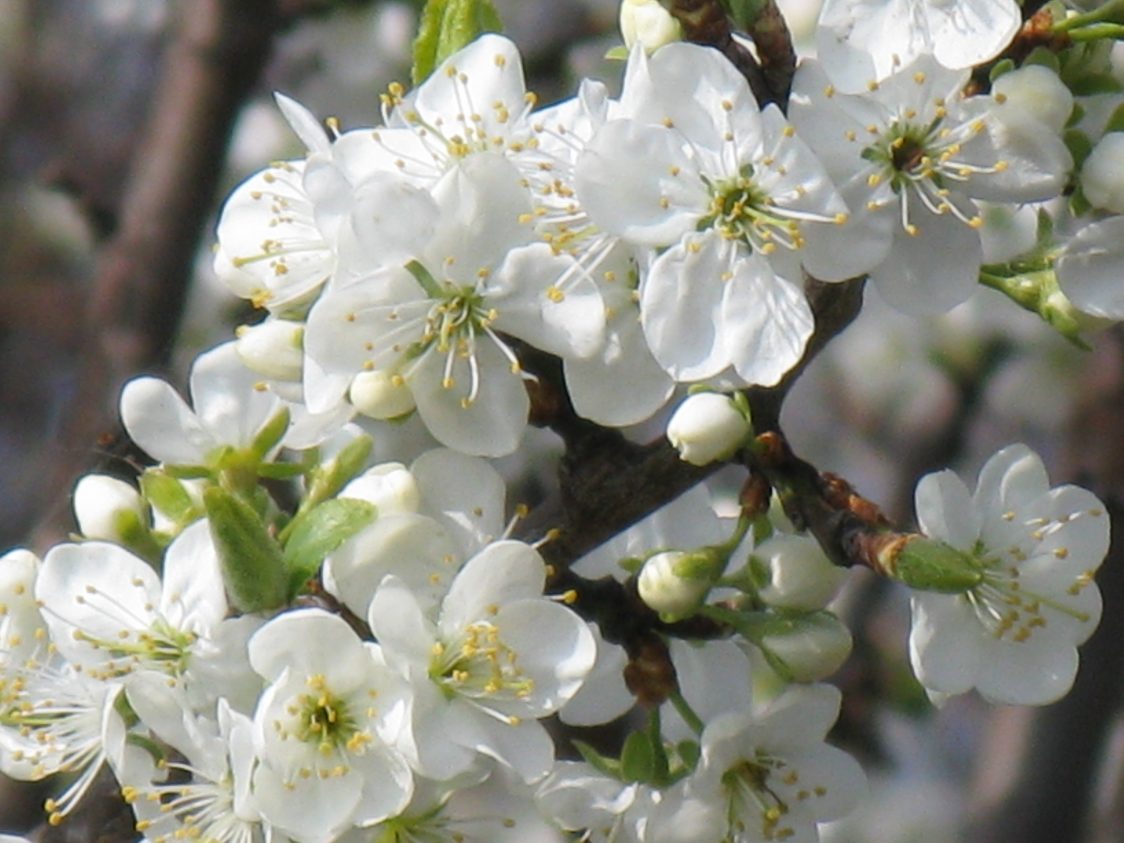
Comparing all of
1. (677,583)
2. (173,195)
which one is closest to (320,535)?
(677,583)

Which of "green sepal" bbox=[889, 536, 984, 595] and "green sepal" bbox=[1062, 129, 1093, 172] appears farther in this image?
"green sepal" bbox=[1062, 129, 1093, 172]

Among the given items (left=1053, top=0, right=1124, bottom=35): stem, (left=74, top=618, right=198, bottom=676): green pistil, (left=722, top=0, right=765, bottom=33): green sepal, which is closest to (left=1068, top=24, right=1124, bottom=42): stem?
(left=1053, top=0, right=1124, bottom=35): stem

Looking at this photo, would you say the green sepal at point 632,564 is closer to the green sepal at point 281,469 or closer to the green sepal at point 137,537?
the green sepal at point 281,469

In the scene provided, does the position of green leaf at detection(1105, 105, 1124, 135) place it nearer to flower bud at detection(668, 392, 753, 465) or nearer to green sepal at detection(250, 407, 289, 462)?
flower bud at detection(668, 392, 753, 465)

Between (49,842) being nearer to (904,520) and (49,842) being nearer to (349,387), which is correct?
(349,387)

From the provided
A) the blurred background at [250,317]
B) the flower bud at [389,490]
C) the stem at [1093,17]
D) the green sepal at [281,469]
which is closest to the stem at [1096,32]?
the stem at [1093,17]

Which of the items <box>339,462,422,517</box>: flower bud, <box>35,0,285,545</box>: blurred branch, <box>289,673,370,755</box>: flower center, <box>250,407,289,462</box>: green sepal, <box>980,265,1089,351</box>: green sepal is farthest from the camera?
<box>35,0,285,545</box>: blurred branch

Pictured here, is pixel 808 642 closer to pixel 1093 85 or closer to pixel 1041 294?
pixel 1041 294
